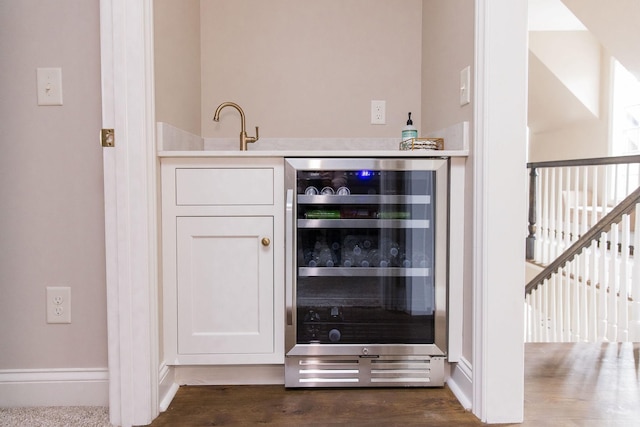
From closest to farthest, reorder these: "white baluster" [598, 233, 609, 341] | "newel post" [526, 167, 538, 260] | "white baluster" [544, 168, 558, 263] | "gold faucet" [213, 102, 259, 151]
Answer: "gold faucet" [213, 102, 259, 151]
"white baluster" [598, 233, 609, 341]
"white baluster" [544, 168, 558, 263]
"newel post" [526, 167, 538, 260]

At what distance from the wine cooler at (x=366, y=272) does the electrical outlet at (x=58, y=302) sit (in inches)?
31.4

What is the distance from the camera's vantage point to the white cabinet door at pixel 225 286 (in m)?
1.67

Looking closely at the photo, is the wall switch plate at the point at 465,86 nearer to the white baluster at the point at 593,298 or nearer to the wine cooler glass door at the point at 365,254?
the wine cooler glass door at the point at 365,254

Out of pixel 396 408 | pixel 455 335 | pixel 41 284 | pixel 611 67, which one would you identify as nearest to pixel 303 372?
pixel 396 408

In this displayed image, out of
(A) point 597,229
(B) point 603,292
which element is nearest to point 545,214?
(A) point 597,229

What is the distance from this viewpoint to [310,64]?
228 centimetres

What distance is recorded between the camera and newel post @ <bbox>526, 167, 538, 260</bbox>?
4.24 m

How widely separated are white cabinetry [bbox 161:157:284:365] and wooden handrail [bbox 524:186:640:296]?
2031 mm

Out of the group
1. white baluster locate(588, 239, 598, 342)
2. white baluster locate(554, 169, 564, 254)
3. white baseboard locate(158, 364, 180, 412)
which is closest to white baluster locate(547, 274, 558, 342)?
white baluster locate(588, 239, 598, 342)

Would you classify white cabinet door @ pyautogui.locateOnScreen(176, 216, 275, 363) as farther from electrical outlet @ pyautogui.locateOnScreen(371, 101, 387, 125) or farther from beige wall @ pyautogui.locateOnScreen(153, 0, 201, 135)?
electrical outlet @ pyautogui.locateOnScreen(371, 101, 387, 125)

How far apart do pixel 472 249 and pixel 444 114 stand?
2.16 feet

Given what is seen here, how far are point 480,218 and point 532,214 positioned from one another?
3.33 meters

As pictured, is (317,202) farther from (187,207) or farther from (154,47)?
(154,47)

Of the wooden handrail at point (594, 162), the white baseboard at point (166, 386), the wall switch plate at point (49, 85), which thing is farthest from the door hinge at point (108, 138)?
the wooden handrail at point (594, 162)
